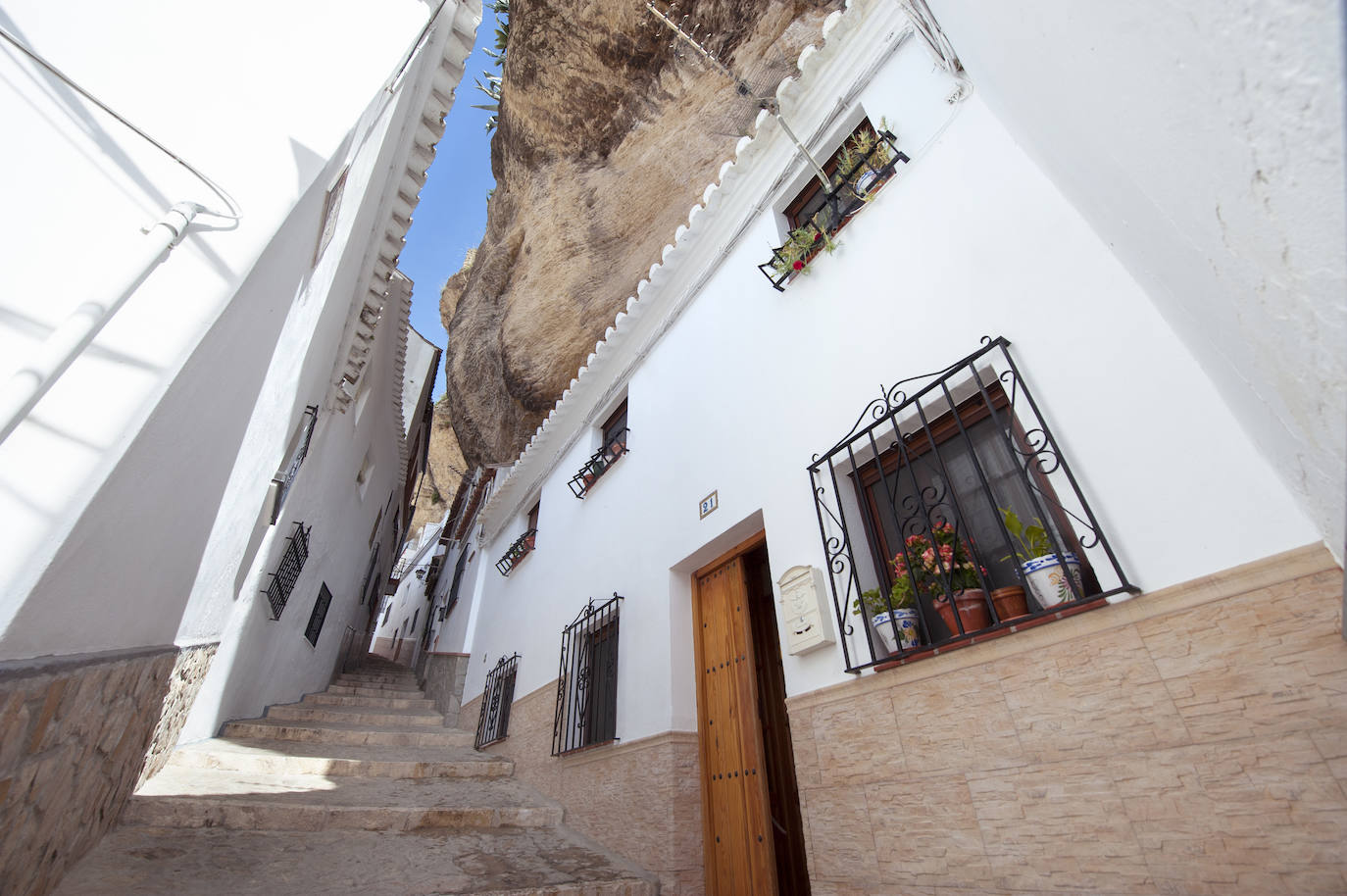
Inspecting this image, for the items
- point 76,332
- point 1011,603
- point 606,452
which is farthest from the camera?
point 606,452

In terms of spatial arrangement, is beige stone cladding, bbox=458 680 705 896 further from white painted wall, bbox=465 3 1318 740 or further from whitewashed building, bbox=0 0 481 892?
whitewashed building, bbox=0 0 481 892

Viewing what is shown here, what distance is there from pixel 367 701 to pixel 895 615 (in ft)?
27.7

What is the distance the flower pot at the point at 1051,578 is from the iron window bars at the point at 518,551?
242 inches

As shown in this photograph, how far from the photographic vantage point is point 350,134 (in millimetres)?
3594

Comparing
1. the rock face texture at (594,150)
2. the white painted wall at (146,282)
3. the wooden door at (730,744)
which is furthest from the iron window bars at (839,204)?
the rock face texture at (594,150)

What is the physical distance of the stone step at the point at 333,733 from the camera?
205 inches

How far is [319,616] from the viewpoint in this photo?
8430 millimetres

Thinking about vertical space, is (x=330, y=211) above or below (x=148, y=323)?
above

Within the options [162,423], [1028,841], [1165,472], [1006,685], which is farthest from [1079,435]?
[162,423]

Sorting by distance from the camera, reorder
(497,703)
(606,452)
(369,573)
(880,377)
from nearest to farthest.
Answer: (880,377), (606,452), (497,703), (369,573)

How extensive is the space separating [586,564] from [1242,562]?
4.74 metres

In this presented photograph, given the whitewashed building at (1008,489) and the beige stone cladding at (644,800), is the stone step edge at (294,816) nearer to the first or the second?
the beige stone cladding at (644,800)

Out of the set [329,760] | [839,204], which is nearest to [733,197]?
[839,204]

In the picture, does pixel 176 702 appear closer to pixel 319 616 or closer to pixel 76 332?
pixel 76 332
